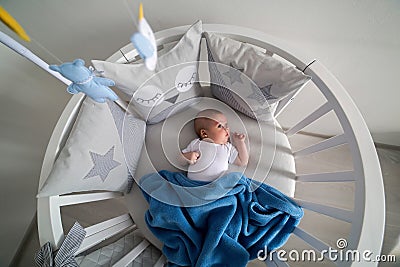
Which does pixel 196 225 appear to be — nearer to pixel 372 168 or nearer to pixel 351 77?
pixel 372 168

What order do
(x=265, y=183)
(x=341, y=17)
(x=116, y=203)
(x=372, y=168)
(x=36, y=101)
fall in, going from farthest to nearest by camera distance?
1. (x=116, y=203)
2. (x=36, y=101)
3. (x=265, y=183)
4. (x=341, y=17)
5. (x=372, y=168)

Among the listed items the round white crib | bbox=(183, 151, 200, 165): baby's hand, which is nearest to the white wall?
the round white crib

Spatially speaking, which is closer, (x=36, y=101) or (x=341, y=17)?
(x=341, y=17)

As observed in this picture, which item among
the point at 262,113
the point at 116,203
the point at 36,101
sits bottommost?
the point at 116,203

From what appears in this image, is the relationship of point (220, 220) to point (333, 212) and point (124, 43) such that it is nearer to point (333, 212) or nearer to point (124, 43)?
point (333, 212)

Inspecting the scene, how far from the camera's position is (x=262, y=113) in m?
0.83

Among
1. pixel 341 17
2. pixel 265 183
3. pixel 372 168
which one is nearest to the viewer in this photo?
pixel 372 168

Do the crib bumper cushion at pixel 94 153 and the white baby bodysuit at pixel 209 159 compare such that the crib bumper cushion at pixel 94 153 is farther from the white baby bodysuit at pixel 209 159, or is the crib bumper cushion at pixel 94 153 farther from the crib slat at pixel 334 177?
the crib slat at pixel 334 177

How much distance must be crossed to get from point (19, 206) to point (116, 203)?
0.38 m

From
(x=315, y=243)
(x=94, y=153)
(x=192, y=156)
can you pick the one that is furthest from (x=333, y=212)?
(x=94, y=153)

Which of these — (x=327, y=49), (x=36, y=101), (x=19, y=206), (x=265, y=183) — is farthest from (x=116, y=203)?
(x=327, y=49)

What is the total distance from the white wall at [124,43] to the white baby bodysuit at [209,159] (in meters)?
0.39

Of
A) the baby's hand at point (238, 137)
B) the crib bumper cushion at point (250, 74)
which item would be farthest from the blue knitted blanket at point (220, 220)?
the crib bumper cushion at point (250, 74)

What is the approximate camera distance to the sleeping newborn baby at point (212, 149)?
0.79 meters
